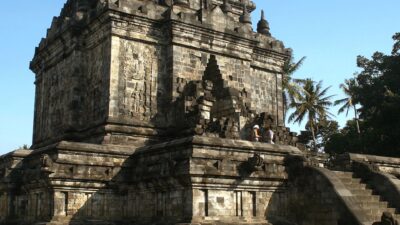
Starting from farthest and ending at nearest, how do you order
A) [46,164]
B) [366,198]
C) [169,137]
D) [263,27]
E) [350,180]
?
[263,27] → [169,137] → [350,180] → [366,198] → [46,164]

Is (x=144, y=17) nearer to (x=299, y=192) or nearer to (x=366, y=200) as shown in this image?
(x=299, y=192)

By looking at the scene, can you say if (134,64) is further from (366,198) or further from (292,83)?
(292,83)

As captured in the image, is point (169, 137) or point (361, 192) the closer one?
point (361, 192)

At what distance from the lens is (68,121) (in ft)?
64.2

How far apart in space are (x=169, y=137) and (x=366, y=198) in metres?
6.90

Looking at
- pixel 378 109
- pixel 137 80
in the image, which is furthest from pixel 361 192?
pixel 378 109

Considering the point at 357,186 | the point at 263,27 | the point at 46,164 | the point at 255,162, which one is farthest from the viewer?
the point at 263,27

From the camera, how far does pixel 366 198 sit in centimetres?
1443

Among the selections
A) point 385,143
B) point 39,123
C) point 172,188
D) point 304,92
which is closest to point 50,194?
point 172,188

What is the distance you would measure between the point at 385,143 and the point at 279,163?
17.1 metres

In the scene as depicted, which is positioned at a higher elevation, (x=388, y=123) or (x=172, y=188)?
(x=388, y=123)

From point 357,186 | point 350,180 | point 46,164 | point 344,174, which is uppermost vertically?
point 46,164

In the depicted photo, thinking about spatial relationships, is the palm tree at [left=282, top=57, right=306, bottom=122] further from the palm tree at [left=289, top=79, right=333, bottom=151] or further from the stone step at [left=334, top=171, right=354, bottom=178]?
the stone step at [left=334, top=171, right=354, bottom=178]

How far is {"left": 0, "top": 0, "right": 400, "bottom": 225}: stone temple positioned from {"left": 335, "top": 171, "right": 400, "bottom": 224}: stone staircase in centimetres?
5
